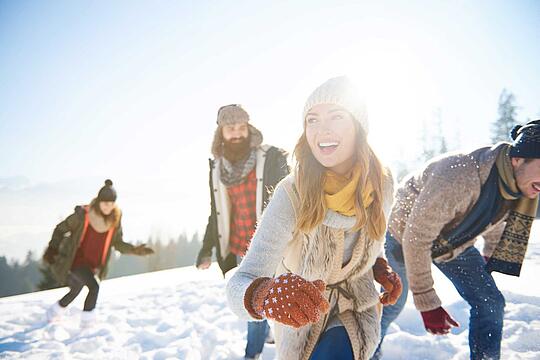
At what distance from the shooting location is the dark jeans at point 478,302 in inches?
83.9

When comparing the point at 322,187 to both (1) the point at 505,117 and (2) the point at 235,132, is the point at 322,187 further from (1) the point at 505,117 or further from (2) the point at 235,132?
(1) the point at 505,117

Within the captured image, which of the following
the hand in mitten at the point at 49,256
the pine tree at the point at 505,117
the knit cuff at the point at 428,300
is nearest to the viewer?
the knit cuff at the point at 428,300

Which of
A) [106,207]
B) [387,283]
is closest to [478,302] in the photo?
[387,283]

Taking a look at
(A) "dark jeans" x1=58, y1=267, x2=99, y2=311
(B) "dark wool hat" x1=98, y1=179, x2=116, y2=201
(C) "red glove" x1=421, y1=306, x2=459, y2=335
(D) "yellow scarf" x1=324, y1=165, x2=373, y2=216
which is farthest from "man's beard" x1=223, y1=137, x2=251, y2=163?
(A) "dark jeans" x1=58, y1=267, x2=99, y2=311

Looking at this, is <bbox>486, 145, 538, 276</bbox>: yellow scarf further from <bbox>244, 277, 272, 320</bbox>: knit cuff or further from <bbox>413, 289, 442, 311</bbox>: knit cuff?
<bbox>244, 277, 272, 320</bbox>: knit cuff

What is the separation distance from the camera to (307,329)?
143 cm

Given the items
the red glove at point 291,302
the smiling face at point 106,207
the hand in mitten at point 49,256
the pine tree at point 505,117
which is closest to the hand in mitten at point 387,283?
the red glove at point 291,302

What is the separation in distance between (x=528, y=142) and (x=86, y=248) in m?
4.99

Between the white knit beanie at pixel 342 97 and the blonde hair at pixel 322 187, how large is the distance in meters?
0.06

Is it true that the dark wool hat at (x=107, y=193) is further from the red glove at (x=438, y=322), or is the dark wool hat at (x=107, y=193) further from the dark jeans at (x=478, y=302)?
the red glove at (x=438, y=322)

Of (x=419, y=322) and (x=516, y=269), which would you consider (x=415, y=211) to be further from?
(x=419, y=322)

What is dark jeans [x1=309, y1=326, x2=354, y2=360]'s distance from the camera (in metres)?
1.33

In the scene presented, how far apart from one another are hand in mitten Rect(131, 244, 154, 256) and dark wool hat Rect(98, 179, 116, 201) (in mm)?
808

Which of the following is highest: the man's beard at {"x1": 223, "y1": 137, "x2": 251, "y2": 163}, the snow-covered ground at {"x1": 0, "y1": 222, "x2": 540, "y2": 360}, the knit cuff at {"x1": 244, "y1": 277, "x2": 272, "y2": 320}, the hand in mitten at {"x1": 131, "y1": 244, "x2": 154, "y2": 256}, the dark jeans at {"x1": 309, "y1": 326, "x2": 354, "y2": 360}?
the man's beard at {"x1": 223, "y1": 137, "x2": 251, "y2": 163}
